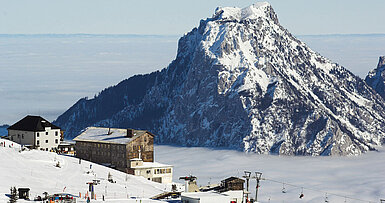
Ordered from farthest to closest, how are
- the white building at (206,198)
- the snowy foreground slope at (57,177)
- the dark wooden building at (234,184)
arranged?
the dark wooden building at (234,184)
the snowy foreground slope at (57,177)
the white building at (206,198)

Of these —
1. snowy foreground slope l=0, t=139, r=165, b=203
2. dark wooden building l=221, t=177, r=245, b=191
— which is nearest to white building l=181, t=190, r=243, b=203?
dark wooden building l=221, t=177, r=245, b=191

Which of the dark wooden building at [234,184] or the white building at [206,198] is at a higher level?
the dark wooden building at [234,184]

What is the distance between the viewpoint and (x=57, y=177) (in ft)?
559

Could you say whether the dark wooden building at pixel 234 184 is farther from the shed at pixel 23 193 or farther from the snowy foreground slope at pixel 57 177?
the shed at pixel 23 193

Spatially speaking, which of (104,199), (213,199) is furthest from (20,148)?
(213,199)

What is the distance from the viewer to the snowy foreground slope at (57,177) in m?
157

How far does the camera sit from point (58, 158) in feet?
635

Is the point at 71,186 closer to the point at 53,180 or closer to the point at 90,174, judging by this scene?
the point at 53,180

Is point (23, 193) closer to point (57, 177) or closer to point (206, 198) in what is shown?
point (57, 177)

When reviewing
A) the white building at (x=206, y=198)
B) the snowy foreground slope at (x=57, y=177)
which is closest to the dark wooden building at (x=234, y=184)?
the white building at (x=206, y=198)

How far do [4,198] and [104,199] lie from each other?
18884mm

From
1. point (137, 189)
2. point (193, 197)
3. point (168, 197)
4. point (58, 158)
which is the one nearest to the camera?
point (193, 197)

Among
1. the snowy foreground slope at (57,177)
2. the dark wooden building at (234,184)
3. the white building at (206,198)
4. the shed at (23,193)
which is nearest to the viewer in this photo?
the shed at (23,193)

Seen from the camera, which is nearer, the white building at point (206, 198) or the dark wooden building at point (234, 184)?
the white building at point (206, 198)
